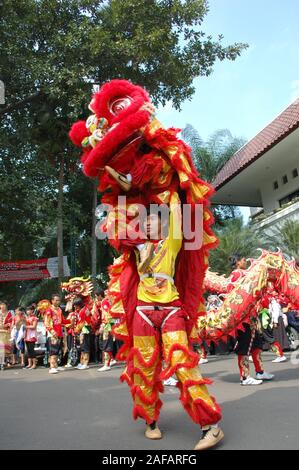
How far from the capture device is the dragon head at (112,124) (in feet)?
10.9

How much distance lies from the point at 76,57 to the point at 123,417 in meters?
11.1

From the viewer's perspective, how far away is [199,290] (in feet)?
12.5

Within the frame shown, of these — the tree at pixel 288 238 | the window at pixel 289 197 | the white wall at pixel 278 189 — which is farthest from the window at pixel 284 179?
the tree at pixel 288 238

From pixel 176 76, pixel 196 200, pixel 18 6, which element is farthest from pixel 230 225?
pixel 196 200

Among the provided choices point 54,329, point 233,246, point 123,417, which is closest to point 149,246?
point 123,417

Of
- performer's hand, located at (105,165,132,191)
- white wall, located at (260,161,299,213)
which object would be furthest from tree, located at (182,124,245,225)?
performer's hand, located at (105,165,132,191)

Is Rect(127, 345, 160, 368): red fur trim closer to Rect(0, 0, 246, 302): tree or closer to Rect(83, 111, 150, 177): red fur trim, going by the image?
Rect(83, 111, 150, 177): red fur trim

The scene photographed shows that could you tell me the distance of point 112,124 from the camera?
3418mm

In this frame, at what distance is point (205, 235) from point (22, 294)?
1960 centimetres

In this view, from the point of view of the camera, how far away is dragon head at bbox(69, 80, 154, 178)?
3312mm

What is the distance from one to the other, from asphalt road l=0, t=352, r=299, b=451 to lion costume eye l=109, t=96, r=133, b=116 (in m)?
2.41

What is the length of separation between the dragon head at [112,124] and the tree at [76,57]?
374 inches

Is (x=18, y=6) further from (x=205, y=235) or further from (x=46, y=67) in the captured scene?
(x=205, y=235)

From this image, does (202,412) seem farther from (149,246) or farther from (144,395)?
(149,246)
